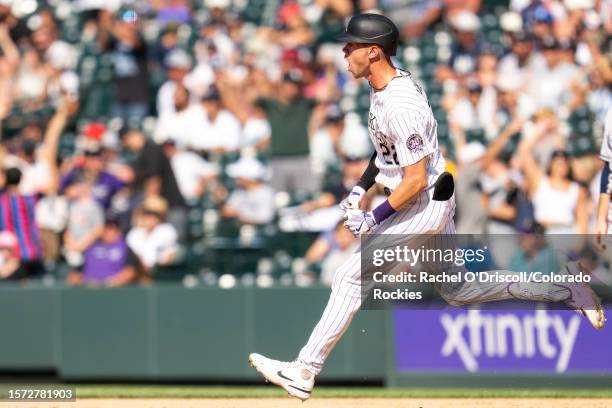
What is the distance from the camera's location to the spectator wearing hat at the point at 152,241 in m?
12.4

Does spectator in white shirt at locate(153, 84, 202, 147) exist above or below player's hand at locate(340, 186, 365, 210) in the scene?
above

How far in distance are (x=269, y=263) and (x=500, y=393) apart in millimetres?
3173

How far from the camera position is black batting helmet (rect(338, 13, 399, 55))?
24.5 ft

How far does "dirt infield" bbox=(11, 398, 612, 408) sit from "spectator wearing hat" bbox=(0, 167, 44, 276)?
11.0 ft

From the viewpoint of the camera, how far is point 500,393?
1026 cm

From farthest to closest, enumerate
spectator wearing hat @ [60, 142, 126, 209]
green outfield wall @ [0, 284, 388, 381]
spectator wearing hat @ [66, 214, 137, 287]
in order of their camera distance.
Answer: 1. spectator wearing hat @ [60, 142, 126, 209]
2. spectator wearing hat @ [66, 214, 137, 287]
3. green outfield wall @ [0, 284, 388, 381]

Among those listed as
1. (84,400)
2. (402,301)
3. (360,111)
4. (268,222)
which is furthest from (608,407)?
(360,111)

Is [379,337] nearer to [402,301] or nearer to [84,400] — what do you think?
[402,301]

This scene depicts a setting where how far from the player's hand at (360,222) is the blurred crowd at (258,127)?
3.90 m

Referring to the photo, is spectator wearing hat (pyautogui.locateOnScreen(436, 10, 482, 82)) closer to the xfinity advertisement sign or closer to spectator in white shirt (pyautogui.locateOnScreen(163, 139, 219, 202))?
spectator in white shirt (pyautogui.locateOnScreen(163, 139, 219, 202))

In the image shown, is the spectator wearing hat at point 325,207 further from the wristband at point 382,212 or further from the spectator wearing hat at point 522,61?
the wristband at point 382,212

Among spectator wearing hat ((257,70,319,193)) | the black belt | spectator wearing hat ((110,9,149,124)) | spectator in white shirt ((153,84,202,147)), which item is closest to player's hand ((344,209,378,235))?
the black belt

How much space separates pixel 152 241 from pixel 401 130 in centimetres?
559

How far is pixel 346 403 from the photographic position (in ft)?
29.9
